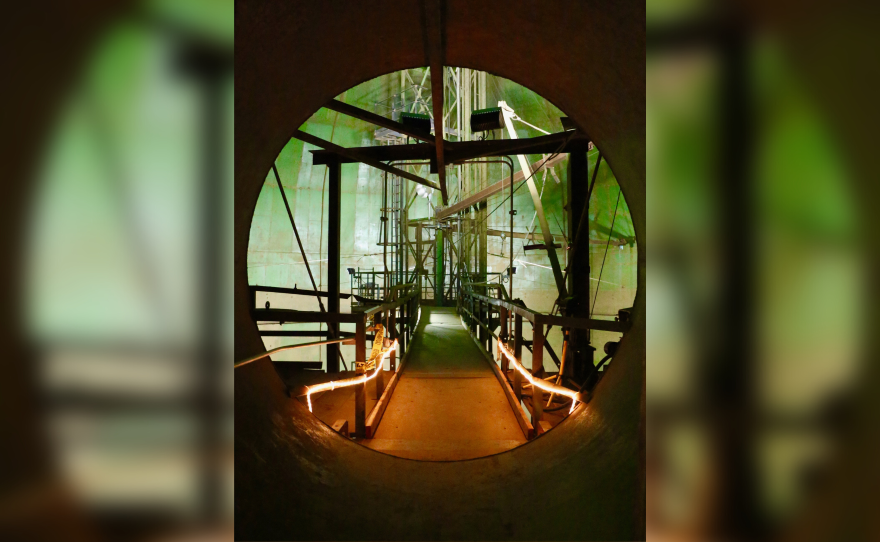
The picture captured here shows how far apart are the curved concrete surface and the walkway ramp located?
1001 millimetres

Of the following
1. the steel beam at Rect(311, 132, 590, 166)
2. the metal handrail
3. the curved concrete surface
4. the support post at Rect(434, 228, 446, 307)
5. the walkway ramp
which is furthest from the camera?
the support post at Rect(434, 228, 446, 307)

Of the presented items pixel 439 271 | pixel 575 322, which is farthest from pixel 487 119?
pixel 439 271

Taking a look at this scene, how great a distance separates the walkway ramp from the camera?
3525 millimetres

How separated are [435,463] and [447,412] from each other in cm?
190

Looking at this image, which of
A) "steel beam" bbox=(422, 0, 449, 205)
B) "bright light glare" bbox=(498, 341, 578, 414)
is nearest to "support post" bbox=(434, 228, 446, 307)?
"bright light glare" bbox=(498, 341, 578, 414)

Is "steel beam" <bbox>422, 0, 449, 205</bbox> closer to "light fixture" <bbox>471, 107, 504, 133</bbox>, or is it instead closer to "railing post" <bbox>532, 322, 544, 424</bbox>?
"railing post" <bbox>532, 322, 544, 424</bbox>

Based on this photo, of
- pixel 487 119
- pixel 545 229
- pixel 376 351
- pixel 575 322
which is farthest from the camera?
pixel 487 119

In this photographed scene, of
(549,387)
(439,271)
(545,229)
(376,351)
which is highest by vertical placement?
(545,229)

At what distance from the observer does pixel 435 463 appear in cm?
248

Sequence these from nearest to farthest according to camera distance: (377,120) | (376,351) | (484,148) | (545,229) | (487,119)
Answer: (377,120) < (376,351) < (484,148) < (545,229) < (487,119)

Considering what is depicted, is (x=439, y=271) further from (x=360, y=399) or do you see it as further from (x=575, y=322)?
(x=575, y=322)

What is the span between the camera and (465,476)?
2.37 meters

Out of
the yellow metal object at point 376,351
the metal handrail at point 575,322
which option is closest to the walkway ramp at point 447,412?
the yellow metal object at point 376,351

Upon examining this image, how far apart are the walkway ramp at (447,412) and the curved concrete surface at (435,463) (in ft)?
3.28
